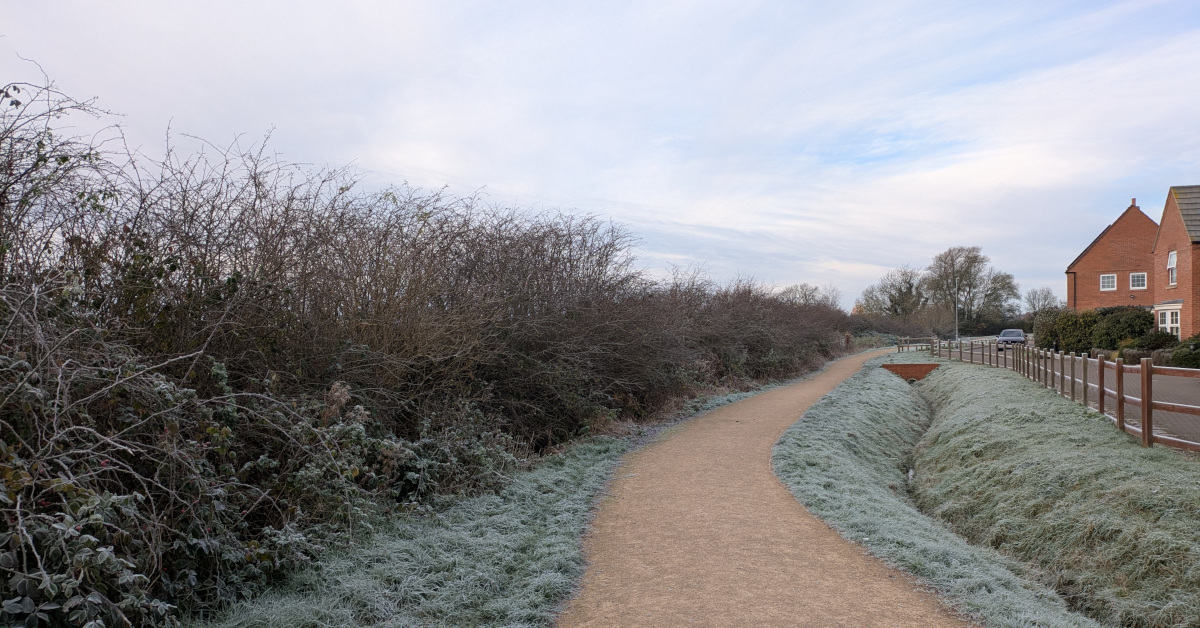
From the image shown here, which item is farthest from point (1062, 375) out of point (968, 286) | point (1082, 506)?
point (968, 286)

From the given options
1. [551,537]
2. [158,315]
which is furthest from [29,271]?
[551,537]

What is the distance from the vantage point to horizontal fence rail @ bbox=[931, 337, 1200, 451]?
784 centimetres

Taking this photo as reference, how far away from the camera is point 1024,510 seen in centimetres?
717

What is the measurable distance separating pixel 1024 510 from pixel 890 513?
168 centimetres

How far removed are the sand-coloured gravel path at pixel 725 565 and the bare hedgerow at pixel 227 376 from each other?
1693mm

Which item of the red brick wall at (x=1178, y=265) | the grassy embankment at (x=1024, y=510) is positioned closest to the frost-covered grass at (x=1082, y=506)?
the grassy embankment at (x=1024, y=510)

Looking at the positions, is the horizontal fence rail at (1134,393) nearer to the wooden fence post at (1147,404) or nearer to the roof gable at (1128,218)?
the wooden fence post at (1147,404)

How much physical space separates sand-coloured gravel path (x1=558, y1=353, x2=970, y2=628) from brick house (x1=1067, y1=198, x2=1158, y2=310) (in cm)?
3916

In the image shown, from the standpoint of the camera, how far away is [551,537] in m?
5.55

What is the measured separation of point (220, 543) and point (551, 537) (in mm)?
2453

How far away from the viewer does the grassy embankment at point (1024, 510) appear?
508 cm

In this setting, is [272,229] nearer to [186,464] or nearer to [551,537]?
[186,464]

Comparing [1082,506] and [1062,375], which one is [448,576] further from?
[1062,375]

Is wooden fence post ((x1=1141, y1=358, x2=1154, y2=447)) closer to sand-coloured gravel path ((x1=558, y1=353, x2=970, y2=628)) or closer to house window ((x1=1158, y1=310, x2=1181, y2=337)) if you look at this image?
sand-coloured gravel path ((x1=558, y1=353, x2=970, y2=628))
